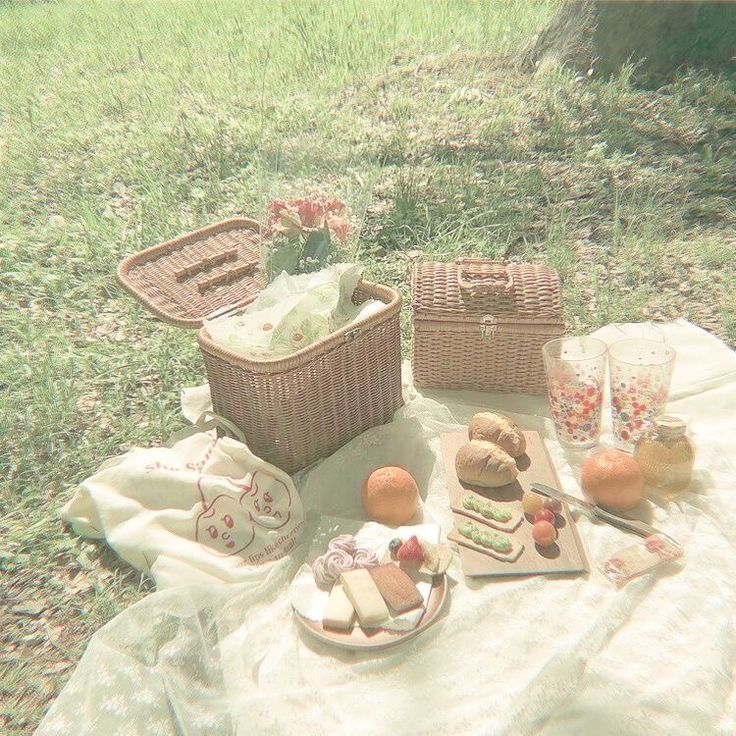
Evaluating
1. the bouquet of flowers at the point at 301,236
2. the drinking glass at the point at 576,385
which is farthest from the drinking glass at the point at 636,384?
the bouquet of flowers at the point at 301,236

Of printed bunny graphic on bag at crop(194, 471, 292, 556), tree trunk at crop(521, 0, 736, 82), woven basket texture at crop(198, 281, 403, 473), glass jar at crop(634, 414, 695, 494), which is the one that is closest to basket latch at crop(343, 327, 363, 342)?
woven basket texture at crop(198, 281, 403, 473)

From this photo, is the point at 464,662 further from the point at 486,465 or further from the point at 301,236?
the point at 301,236

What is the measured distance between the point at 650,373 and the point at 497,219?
2045mm

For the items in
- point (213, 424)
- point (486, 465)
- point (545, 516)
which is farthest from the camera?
point (213, 424)

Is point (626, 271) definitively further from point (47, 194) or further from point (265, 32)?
point (265, 32)

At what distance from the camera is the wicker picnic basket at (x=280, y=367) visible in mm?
2311

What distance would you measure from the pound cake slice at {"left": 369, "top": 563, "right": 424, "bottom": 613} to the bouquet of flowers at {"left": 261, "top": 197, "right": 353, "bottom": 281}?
112 cm

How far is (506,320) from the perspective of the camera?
8.66 feet

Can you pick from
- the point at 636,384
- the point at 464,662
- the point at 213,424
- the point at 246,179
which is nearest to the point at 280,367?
the point at 213,424

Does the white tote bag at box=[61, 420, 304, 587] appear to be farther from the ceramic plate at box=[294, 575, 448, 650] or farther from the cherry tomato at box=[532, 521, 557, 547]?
the cherry tomato at box=[532, 521, 557, 547]

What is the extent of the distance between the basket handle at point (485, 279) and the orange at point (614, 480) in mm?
672

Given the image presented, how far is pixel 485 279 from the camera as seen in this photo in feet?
8.73

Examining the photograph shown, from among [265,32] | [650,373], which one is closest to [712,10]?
[265,32]

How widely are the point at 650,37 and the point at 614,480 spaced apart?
12.6 ft
